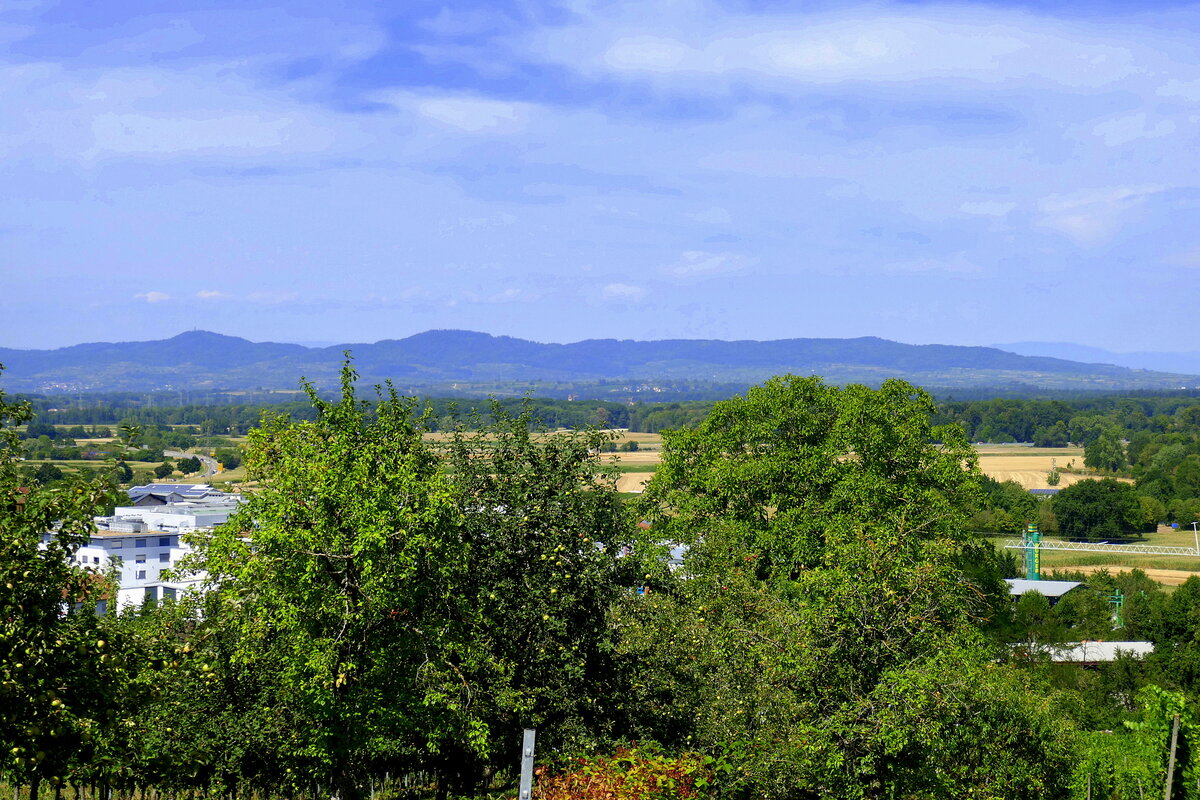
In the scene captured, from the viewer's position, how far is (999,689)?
50.1ft

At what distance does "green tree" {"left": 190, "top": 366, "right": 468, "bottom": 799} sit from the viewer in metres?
14.0

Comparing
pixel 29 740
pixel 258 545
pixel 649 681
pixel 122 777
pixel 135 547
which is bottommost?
pixel 135 547

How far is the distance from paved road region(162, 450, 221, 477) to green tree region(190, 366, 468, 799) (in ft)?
454

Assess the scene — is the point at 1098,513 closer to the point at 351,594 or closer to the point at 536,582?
the point at 536,582

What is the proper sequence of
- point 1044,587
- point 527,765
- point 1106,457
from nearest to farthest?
point 527,765 < point 1044,587 < point 1106,457

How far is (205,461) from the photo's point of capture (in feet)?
558

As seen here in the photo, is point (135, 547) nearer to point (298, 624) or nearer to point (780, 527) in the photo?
point (780, 527)

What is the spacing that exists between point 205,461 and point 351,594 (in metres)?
167

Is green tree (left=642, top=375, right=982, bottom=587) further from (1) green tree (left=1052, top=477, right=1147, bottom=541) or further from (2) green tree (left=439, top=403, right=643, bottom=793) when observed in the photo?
(1) green tree (left=1052, top=477, right=1147, bottom=541)

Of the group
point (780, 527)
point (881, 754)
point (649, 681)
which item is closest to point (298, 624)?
point (649, 681)

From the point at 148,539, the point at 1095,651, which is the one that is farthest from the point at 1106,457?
the point at 148,539

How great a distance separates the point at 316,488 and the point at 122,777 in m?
7.03

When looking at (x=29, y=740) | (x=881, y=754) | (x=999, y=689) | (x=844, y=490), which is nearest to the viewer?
(x=29, y=740)

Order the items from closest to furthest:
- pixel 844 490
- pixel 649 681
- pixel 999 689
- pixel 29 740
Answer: pixel 29 740
pixel 999 689
pixel 649 681
pixel 844 490
